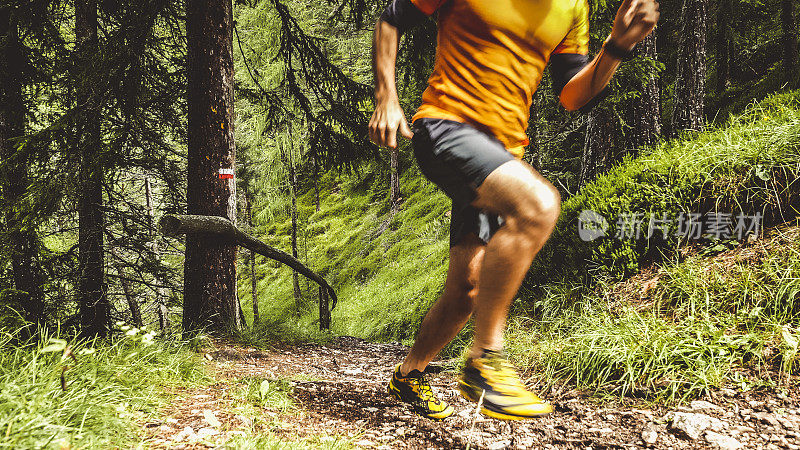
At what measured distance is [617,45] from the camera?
1.72 m

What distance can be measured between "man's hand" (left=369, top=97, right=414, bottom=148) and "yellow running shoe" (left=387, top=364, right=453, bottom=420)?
52.6 inches

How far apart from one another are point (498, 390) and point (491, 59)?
4.41 feet

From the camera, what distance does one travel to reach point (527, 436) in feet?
9.14

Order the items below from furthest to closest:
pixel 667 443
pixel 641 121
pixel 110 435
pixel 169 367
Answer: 1. pixel 641 121
2. pixel 169 367
3. pixel 667 443
4. pixel 110 435

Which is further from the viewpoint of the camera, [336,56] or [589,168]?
[336,56]

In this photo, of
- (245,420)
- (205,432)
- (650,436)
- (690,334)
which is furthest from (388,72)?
(690,334)

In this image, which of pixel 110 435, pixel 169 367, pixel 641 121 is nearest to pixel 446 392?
pixel 169 367

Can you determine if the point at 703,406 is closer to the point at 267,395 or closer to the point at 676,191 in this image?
the point at 676,191

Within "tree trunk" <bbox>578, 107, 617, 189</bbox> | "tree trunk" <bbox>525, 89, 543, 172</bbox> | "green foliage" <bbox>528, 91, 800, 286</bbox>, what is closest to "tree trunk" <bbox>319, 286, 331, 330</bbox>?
"green foliage" <bbox>528, 91, 800, 286</bbox>

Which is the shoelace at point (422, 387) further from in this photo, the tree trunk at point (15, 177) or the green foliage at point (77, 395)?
the tree trunk at point (15, 177)

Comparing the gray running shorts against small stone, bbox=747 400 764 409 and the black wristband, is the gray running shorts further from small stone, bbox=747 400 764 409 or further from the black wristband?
small stone, bbox=747 400 764 409

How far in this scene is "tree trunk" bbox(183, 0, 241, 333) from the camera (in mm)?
4906

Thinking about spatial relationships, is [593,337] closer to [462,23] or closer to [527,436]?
[527,436]

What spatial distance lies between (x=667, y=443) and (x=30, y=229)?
6692 mm
